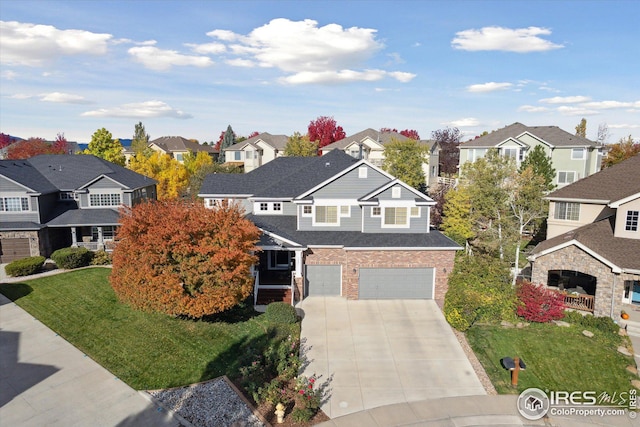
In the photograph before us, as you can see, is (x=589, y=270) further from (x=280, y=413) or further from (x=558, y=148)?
(x=558, y=148)

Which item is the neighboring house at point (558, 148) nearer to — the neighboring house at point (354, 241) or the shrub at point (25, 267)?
the neighboring house at point (354, 241)

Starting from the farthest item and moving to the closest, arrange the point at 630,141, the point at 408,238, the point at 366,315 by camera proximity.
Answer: the point at 630,141, the point at 408,238, the point at 366,315

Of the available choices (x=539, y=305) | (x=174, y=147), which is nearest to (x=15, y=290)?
(x=539, y=305)

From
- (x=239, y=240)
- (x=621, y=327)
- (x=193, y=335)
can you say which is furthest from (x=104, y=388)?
(x=621, y=327)

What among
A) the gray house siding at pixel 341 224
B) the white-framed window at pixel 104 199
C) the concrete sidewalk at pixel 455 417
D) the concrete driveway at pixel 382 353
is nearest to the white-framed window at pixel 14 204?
the white-framed window at pixel 104 199

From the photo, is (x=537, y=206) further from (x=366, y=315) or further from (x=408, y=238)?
(x=366, y=315)
